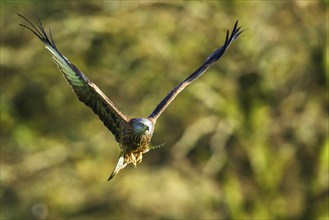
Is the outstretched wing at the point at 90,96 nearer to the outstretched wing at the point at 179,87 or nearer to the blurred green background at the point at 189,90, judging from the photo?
the outstretched wing at the point at 179,87

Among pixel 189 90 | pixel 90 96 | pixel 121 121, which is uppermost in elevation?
pixel 189 90

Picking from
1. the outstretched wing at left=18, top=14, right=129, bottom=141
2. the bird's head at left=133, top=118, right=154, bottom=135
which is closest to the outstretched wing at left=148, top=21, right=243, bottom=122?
the bird's head at left=133, top=118, right=154, bottom=135

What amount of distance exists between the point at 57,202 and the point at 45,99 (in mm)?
1529

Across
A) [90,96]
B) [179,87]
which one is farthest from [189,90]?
[90,96]

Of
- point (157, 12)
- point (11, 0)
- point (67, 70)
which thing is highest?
point (11, 0)

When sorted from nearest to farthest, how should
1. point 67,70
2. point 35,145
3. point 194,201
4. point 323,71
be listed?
point 67,70
point 323,71
point 35,145
point 194,201

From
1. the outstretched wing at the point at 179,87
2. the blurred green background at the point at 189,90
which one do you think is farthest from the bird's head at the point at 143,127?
the blurred green background at the point at 189,90

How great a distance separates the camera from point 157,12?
34.4ft

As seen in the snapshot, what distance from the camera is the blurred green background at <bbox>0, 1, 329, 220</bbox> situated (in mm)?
10047

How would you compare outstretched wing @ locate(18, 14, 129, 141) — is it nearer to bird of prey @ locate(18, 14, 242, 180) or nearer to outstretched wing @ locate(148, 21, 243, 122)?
A: bird of prey @ locate(18, 14, 242, 180)

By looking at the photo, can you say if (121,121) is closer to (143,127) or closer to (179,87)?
(143,127)

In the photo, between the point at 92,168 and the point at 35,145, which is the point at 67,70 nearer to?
the point at 35,145

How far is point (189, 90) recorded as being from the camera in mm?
10055

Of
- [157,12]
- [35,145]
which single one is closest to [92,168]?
[35,145]
